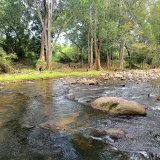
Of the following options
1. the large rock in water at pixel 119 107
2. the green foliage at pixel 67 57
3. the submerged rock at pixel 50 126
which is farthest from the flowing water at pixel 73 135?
the green foliage at pixel 67 57

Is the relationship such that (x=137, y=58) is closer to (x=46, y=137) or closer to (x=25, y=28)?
(x=25, y=28)

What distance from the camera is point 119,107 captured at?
6.93 metres

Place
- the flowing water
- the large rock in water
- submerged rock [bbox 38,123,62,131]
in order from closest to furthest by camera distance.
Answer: the flowing water
submerged rock [bbox 38,123,62,131]
the large rock in water

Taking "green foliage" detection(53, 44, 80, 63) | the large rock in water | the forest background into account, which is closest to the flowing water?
the large rock in water

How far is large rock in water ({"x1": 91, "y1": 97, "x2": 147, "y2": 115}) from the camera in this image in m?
6.75

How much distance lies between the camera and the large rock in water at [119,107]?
6.75m

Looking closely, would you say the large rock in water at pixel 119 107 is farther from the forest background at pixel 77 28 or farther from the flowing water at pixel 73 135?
the forest background at pixel 77 28

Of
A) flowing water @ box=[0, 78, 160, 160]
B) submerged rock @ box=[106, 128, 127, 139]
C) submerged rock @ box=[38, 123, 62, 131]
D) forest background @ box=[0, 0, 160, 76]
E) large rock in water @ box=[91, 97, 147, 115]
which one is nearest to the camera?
flowing water @ box=[0, 78, 160, 160]

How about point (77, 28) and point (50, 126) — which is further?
point (77, 28)

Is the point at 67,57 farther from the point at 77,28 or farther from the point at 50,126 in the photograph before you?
the point at 50,126

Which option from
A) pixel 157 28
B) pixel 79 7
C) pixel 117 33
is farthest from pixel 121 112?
pixel 157 28

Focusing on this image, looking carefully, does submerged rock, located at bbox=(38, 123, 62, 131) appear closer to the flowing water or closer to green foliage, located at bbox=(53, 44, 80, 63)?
the flowing water

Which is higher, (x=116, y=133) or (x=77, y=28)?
(x=77, y=28)

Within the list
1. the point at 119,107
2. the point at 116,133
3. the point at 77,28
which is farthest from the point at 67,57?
the point at 116,133
